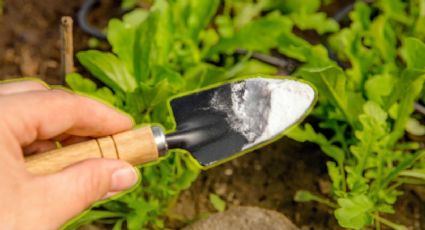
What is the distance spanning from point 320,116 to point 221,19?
1.13 ft

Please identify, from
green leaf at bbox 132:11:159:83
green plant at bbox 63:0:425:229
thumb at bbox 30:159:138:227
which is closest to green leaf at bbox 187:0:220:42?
green plant at bbox 63:0:425:229

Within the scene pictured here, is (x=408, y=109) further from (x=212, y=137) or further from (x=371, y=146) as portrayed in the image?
(x=212, y=137)

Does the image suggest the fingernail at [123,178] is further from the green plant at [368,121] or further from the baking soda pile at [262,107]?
the green plant at [368,121]

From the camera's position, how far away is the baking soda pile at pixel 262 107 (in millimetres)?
1201

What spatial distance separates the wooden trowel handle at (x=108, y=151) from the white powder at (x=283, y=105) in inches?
7.4

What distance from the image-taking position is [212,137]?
1.18m

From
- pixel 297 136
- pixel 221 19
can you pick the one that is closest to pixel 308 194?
pixel 297 136

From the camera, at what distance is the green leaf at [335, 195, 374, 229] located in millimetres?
1184

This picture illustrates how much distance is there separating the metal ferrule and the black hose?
649 mm

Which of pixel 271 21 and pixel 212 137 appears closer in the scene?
pixel 212 137

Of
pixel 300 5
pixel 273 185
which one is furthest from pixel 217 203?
pixel 300 5

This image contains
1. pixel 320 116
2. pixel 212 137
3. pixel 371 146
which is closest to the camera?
pixel 212 137

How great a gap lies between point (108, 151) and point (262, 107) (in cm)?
29

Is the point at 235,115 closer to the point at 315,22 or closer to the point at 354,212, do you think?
the point at 354,212
